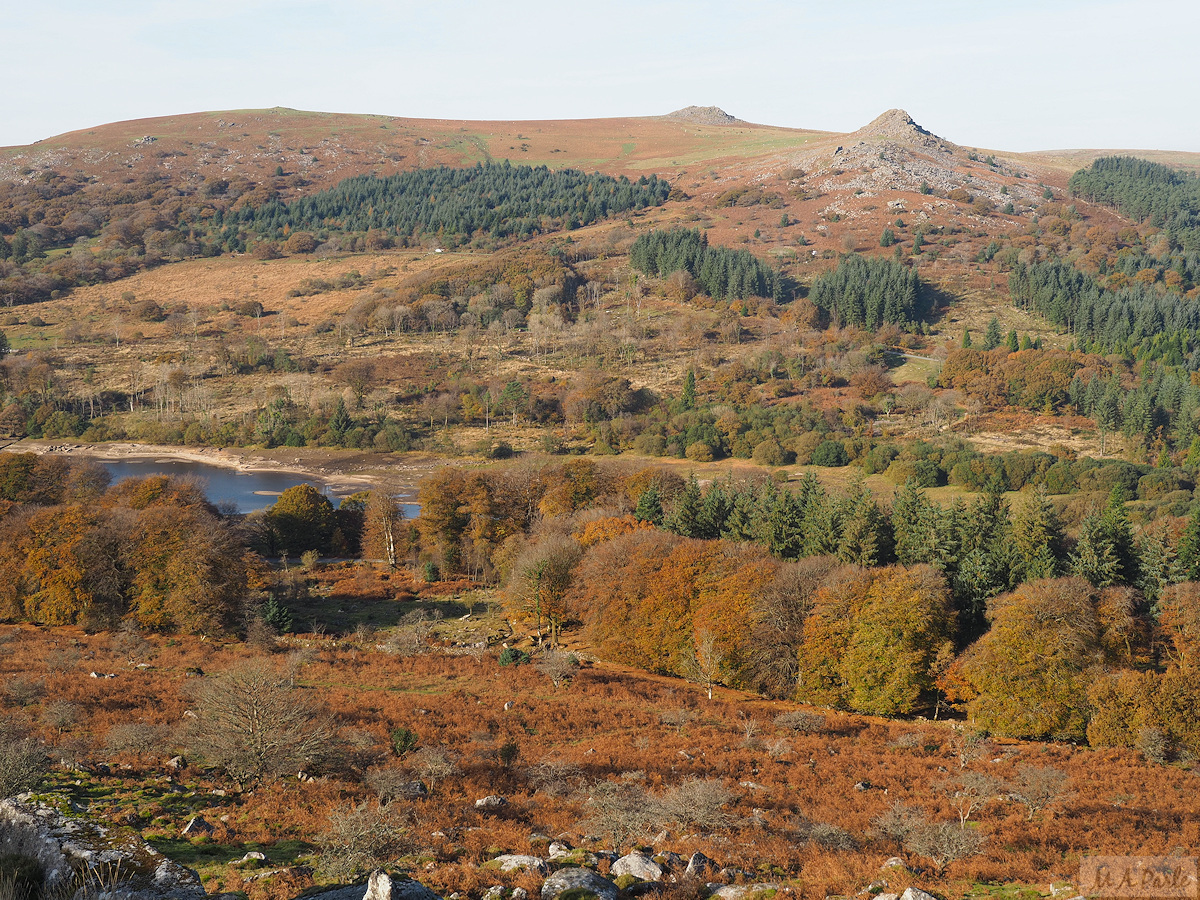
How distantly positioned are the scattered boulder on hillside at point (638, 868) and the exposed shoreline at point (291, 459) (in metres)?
96.3

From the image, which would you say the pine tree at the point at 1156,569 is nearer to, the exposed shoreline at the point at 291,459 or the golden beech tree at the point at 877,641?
the golden beech tree at the point at 877,641

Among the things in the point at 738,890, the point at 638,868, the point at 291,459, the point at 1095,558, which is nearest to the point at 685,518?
the point at 1095,558

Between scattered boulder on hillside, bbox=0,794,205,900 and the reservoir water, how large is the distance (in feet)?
278

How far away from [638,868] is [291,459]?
117m

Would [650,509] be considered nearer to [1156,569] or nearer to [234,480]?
[1156,569]

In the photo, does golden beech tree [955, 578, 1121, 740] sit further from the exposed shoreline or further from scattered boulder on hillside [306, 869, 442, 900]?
the exposed shoreline

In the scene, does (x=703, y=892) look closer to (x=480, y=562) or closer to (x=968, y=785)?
(x=968, y=785)

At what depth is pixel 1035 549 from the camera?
174 ft

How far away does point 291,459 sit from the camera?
123 meters

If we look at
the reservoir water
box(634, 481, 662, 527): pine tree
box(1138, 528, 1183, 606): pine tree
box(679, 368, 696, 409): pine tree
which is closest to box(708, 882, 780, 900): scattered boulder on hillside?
box(1138, 528, 1183, 606): pine tree

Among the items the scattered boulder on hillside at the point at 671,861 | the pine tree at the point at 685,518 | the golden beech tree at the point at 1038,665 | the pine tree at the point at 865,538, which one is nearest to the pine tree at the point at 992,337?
the pine tree at the point at 685,518

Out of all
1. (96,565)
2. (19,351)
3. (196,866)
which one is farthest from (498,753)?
(19,351)

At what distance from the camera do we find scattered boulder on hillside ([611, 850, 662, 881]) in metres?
15.4

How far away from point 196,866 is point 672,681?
34.3 meters
